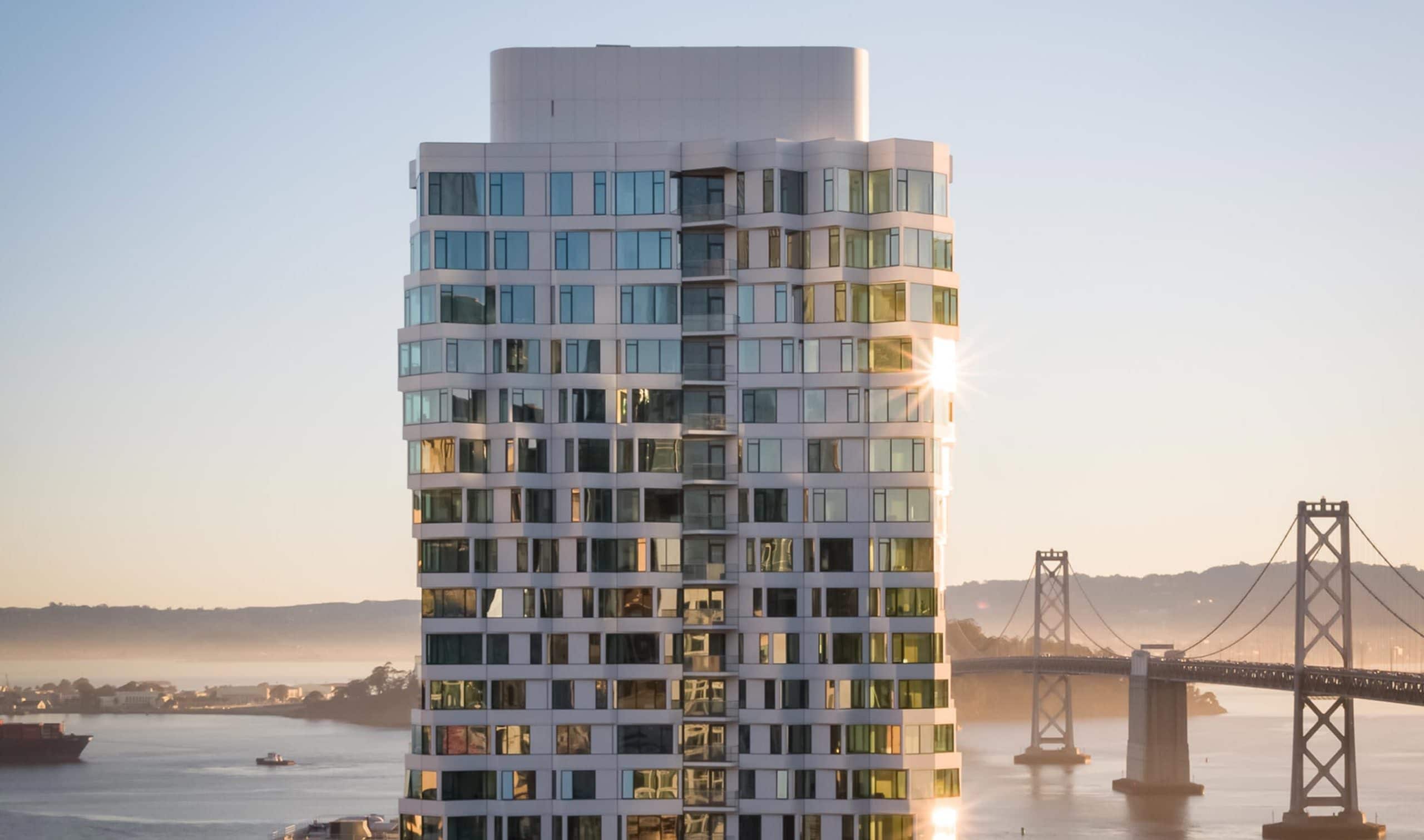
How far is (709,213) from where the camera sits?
75375mm

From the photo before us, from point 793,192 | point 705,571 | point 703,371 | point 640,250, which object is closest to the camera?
point 640,250

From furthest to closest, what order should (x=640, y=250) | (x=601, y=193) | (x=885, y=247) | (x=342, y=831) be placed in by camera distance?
(x=342, y=831) → (x=885, y=247) → (x=640, y=250) → (x=601, y=193)

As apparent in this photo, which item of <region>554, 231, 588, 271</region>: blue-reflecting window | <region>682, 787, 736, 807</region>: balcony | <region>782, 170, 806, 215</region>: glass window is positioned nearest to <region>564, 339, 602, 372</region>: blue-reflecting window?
<region>554, 231, 588, 271</region>: blue-reflecting window

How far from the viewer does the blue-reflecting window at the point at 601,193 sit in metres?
75.0

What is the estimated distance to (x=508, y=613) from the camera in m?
74.3

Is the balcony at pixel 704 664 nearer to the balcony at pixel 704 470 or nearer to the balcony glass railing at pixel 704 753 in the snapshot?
the balcony glass railing at pixel 704 753

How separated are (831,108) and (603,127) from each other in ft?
29.8

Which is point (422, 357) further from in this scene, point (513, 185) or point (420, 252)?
point (513, 185)

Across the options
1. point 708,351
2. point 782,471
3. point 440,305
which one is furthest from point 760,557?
point 440,305

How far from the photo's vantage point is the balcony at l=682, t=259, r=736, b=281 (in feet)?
247

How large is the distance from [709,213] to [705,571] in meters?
13.8

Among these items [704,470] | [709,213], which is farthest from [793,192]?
[704,470]

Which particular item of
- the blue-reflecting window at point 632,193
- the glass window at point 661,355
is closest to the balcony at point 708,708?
the glass window at point 661,355

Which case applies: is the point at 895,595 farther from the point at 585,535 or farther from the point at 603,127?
the point at 603,127
